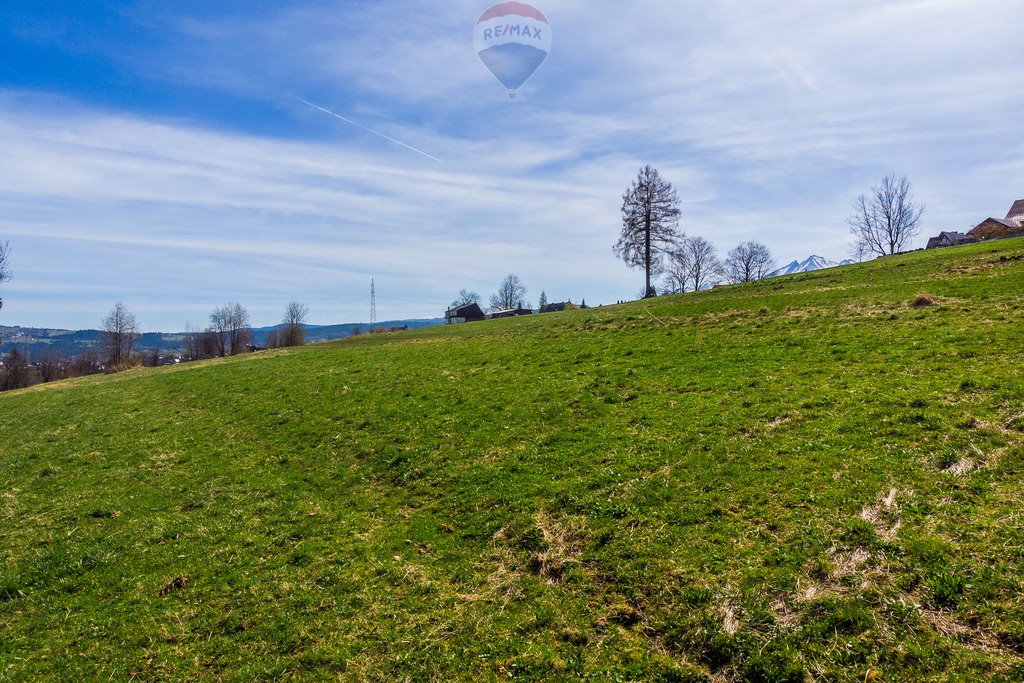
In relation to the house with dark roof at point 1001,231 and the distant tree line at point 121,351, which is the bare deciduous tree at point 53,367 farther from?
the house with dark roof at point 1001,231

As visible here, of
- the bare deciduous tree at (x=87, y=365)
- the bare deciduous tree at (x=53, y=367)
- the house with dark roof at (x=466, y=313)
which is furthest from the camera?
the house with dark roof at (x=466, y=313)

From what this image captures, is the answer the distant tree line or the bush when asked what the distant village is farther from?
the distant tree line

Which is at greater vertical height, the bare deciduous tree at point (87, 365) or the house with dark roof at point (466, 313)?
the house with dark roof at point (466, 313)

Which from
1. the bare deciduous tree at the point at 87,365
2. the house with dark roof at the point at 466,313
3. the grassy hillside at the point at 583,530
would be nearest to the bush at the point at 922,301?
the grassy hillside at the point at 583,530

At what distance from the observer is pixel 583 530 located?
964 cm

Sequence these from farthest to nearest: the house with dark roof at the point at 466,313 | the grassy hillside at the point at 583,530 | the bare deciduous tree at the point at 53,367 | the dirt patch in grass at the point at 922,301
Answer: the house with dark roof at the point at 466,313 < the bare deciduous tree at the point at 53,367 < the dirt patch in grass at the point at 922,301 < the grassy hillside at the point at 583,530

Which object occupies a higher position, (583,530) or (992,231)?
(992,231)

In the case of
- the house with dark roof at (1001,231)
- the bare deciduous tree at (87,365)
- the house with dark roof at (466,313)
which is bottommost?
the bare deciduous tree at (87,365)

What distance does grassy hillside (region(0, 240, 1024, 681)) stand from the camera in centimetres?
670

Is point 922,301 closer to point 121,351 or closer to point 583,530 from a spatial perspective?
point 583,530

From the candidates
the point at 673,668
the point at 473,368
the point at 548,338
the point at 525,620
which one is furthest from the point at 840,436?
the point at 548,338

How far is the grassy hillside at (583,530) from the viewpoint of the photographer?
6695mm

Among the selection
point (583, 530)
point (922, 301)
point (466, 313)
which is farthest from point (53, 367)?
point (922, 301)

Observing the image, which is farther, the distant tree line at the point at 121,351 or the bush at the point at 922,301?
the distant tree line at the point at 121,351
